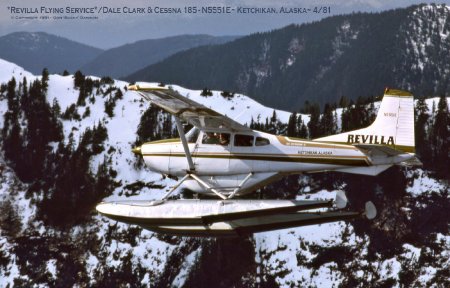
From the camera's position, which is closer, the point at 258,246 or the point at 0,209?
the point at 258,246

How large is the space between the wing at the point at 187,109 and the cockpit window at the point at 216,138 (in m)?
0.29

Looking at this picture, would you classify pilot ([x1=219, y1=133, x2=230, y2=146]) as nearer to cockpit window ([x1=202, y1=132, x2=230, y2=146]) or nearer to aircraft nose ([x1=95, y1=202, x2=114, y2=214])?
cockpit window ([x1=202, y1=132, x2=230, y2=146])

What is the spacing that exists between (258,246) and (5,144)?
190ft

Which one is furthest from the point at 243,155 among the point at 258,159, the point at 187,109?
the point at 187,109

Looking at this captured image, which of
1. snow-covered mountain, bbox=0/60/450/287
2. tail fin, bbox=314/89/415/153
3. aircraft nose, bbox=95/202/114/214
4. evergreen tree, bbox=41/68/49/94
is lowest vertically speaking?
snow-covered mountain, bbox=0/60/450/287

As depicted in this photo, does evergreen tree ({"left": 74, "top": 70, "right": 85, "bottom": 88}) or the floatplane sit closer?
the floatplane

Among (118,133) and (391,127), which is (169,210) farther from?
(118,133)

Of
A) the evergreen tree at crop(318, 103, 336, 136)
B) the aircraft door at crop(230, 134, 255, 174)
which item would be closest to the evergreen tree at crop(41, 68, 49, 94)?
the evergreen tree at crop(318, 103, 336, 136)

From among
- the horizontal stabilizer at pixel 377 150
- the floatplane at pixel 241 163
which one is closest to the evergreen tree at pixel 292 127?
the floatplane at pixel 241 163

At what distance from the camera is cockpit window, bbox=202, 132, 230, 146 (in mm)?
22734

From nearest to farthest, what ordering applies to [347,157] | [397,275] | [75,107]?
[347,157]
[397,275]
[75,107]

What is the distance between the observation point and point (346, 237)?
84.2 metres

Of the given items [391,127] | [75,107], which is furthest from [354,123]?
[391,127]

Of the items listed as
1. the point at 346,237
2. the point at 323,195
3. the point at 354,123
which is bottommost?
the point at 346,237
